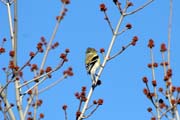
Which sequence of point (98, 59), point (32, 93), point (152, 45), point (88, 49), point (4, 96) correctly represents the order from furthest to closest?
point (88, 49) → point (98, 59) → point (152, 45) → point (32, 93) → point (4, 96)

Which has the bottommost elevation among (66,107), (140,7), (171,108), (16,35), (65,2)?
(171,108)

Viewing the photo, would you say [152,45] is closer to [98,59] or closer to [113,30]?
[113,30]

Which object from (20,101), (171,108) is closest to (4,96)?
(20,101)

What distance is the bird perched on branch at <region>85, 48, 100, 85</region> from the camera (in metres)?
7.70

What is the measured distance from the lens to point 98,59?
8.03 metres

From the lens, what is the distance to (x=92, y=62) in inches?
315

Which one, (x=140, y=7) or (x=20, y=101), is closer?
(x=20, y=101)

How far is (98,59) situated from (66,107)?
1611 mm

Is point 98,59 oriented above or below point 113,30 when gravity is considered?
above

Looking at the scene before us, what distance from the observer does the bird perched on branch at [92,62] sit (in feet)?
25.2

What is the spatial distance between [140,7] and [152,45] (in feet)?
2.17

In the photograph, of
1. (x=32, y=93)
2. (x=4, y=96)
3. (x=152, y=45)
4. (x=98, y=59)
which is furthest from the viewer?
(x=98, y=59)

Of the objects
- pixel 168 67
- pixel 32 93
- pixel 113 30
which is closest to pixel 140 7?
pixel 113 30

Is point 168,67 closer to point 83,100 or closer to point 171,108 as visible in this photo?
point 171,108
